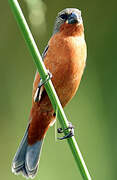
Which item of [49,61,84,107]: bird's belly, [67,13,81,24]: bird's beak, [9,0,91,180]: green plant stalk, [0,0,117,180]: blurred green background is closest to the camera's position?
[9,0,91,180]: green plant stalk

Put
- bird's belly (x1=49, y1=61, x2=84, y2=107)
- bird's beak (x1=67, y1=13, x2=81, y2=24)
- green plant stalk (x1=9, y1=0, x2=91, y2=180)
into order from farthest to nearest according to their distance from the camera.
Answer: bird's beak (x1=67, y1=13, x2=81, y2=24) → bird's belly (x1=49, y1=61, x2=84, y2=107) → green plant stalk (x1=9, y1=0, x2=91, y2=180)

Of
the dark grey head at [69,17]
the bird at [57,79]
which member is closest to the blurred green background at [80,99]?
the dark grey head at [69,17]

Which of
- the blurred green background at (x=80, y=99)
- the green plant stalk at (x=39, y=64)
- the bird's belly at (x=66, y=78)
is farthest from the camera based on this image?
the blurred green background at (x=80, y=99)

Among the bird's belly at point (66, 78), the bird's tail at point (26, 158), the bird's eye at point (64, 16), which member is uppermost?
the bird's eye at point (64, 16)

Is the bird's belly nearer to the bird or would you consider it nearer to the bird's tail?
the bird

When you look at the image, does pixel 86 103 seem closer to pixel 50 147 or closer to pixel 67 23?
pixel 50 147

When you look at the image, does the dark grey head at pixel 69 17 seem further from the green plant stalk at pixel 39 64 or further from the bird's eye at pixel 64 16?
the green plant stalk at pixel 39 64

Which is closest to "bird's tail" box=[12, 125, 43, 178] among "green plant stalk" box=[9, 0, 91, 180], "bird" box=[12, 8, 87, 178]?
"bird" box=[12, 8, 87, 178]

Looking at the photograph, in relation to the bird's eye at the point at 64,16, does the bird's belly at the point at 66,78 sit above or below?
below
